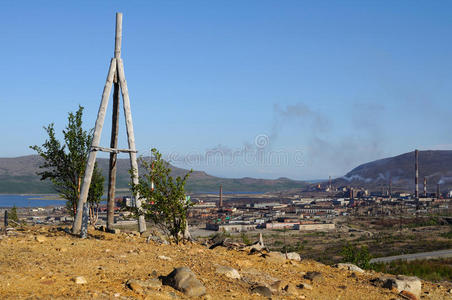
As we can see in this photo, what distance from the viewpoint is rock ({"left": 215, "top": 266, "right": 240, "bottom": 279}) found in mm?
12938

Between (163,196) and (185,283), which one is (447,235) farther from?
(185,283)

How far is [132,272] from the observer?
12.2 m

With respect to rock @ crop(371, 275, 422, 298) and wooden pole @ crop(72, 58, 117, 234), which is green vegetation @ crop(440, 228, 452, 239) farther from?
wooden pole @ crop(72, 58, 117, 234)

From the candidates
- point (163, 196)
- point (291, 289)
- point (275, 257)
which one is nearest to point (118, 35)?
point (163, 196)

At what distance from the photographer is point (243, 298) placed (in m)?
11.2

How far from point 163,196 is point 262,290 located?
765 centimetres

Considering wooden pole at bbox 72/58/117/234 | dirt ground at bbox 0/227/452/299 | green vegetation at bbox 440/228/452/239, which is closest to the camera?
dirt ground at bbox 0/227/452/299

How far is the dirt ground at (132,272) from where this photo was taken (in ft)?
34.0

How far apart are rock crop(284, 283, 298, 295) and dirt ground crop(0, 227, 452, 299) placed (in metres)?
0.07

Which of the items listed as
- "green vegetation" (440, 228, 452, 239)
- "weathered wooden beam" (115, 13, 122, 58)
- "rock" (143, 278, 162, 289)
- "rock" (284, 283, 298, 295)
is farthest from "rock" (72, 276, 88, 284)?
"green vegetation" (440, 228, 452, 239)

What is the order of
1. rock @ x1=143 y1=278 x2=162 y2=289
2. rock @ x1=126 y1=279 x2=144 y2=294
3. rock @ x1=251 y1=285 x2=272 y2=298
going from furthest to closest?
1. rock @ x1=251 y1=285 x2=272 y2=298
2. rock @ x1=143 y1=278 x2=162 y2=289
3. rock @ x1=126 y1=279 x2=144 y2=294

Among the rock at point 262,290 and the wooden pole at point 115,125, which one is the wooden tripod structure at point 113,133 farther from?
the rock at point 262,290

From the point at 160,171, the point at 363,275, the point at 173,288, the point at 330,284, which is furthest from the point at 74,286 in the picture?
the point at 363,275

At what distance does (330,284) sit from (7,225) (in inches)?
689
